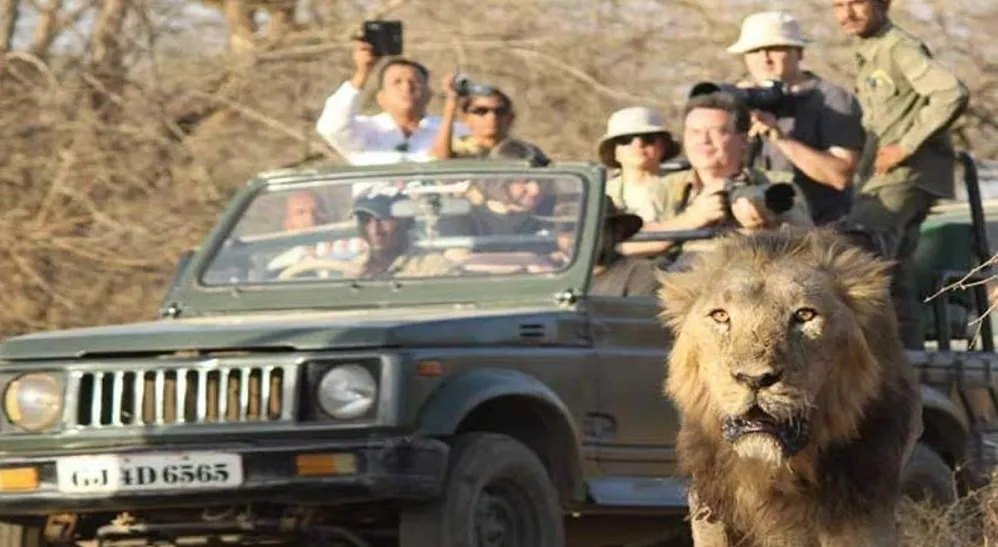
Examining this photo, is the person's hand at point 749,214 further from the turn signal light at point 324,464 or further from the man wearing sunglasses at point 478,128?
the turn signal light at point 324,464

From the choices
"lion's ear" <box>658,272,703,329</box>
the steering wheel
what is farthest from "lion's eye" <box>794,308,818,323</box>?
the steering wheel

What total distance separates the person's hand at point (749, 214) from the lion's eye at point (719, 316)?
273 cm

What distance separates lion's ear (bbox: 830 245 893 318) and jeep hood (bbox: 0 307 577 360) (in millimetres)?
1979

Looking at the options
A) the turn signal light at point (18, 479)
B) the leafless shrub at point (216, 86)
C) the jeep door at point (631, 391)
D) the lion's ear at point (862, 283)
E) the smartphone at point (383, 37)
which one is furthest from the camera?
the leafless shrub at point (216, 86)

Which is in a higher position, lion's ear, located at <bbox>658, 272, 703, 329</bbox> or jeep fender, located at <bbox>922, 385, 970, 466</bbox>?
lion's ear, located at <bbox>658, 272, 703, 329</bbox>

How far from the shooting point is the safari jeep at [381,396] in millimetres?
7016

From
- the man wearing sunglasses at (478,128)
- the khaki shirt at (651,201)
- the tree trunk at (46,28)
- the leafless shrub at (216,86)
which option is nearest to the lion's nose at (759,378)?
the khaki shirt at (651,201)

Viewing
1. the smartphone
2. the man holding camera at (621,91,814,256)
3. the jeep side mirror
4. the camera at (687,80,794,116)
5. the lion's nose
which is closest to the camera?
the lion's nose

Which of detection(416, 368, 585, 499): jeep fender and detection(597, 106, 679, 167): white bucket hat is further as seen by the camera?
detection(597, 106, 679, 167): white bucket hat

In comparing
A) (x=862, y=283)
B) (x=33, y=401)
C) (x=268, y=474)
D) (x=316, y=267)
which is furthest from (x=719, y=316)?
(x=316, y=267)

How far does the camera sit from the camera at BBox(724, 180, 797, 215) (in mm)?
7922

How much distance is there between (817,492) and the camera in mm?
5398

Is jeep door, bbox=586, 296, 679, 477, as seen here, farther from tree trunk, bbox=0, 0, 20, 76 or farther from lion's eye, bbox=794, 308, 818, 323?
tree trunk, bbox=0, 0, 20, 76

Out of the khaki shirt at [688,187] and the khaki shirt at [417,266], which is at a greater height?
the khaki shirt at [688,187]
